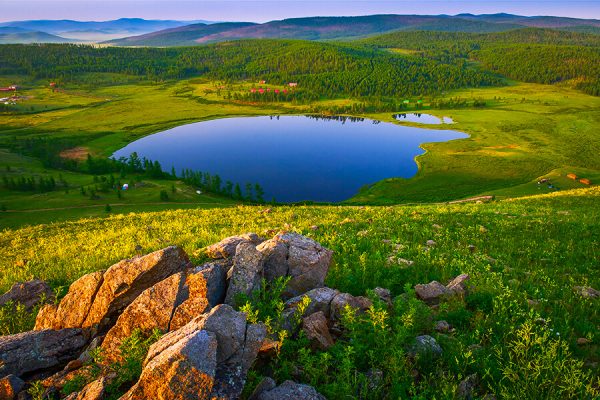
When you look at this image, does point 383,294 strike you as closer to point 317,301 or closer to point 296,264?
point 317,301

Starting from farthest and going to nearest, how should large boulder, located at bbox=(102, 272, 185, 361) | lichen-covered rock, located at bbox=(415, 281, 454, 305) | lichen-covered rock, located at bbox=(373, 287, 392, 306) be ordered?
lichen-covered rock, located at bbox=(415, 281, 454, 305) < lichen-covered rock, located at bbox=(373, 287, 392, 306) < large boulder, located at bbox=(102, 272, 185, 361)

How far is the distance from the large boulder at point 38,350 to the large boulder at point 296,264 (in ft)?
18.9

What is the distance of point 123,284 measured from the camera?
10352 millimetres

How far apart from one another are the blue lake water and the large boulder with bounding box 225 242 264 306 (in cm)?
10744

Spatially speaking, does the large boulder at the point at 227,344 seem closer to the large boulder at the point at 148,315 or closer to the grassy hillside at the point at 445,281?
the grassy hillside at the point at 445,281

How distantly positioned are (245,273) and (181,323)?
2306mm

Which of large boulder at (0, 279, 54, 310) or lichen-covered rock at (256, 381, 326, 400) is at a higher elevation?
lichen-covered rock at (256, 381, 326, 400)

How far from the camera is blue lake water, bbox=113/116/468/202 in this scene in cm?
13200

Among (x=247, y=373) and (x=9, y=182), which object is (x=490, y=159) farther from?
(x=9, y=182)

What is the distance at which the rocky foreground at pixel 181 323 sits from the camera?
6750 millimetres

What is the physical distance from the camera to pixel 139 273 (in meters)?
10.4

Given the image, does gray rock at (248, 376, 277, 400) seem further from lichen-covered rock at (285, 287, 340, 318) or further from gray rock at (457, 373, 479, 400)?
gray rock at (457, 373, 479, 400)

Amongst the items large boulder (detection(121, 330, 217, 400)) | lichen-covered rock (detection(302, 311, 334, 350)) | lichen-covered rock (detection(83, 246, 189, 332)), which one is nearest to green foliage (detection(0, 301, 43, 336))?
lichen-covered rock (detection(83, 246, 189, 332))

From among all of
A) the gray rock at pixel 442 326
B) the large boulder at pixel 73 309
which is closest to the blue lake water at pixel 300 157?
Result: the gray rock at pixel 442 326
